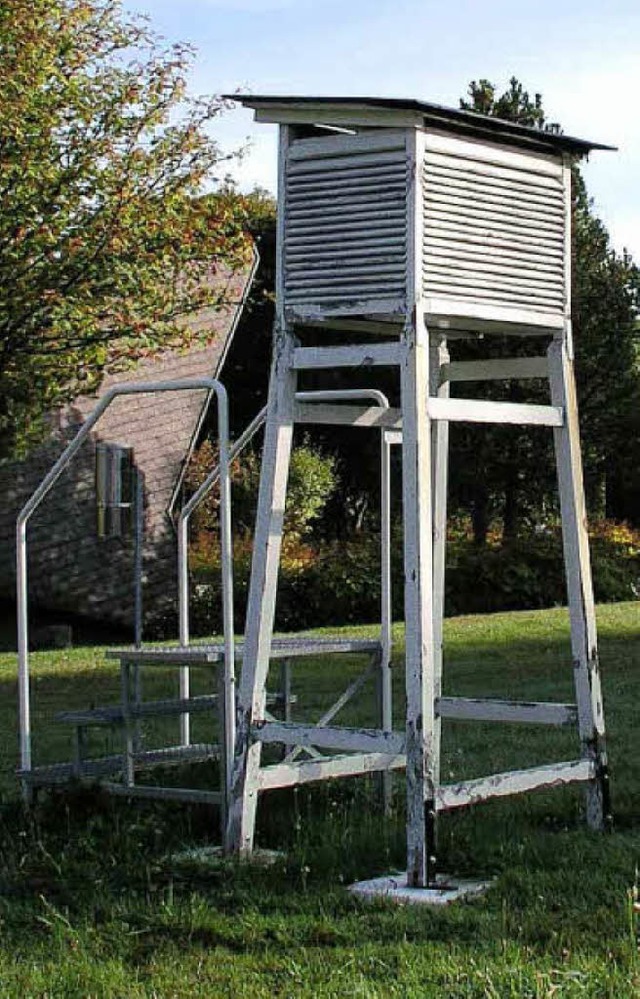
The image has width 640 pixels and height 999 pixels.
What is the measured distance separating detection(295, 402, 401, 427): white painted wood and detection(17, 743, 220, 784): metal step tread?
171 cm

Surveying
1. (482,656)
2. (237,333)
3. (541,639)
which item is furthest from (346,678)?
(237,333)

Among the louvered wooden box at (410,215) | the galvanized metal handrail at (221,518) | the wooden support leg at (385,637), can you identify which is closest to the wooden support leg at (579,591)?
the louvered wooden box at (410,215)

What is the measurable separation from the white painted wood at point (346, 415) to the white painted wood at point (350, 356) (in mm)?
255

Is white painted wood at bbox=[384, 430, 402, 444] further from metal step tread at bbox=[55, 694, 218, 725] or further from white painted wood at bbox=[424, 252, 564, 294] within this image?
metal step tread at bbox=[55, 694, 218, 725]

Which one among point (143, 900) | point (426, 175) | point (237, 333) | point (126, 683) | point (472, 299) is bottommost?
point (143, 900)

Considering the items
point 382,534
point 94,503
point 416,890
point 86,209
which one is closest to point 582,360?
point 94,503

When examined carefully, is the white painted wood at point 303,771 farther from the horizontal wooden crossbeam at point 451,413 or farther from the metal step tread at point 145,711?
the horizontal wooden crossbeam at point 451,413

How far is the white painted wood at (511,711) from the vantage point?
7559 mm

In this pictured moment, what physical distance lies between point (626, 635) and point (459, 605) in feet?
21.3

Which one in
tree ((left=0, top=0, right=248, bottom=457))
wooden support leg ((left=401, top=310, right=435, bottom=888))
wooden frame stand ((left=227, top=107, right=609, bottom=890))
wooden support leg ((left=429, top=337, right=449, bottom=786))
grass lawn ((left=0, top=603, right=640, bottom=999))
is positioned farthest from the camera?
tree ((left=0, top=0, right=248, bottom=457))

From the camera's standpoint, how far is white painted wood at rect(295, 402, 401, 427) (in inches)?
294

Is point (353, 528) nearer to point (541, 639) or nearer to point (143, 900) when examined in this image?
point (541, 639)

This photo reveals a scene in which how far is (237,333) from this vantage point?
32938 millimetres

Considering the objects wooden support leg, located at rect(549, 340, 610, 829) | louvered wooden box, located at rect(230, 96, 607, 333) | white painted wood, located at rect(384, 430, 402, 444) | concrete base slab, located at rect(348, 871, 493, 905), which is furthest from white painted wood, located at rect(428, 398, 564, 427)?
concrete base slab, located at rect(348, 871, 493, 905)
